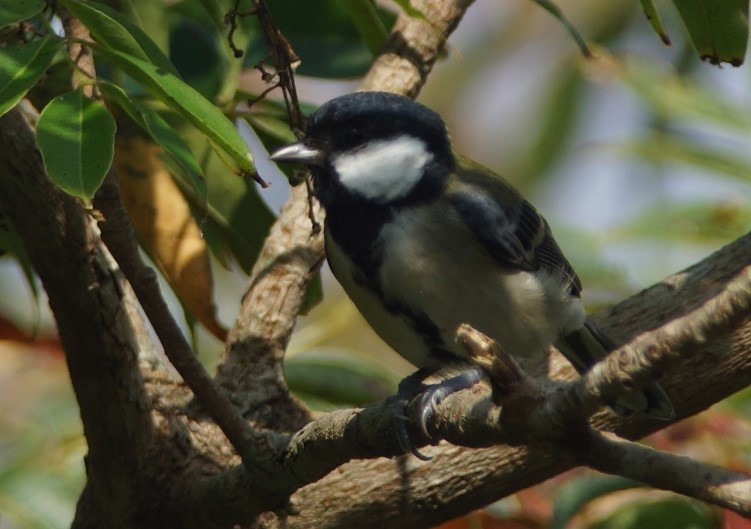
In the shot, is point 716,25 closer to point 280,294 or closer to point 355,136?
point 355,136

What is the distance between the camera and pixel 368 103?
8.19 ft

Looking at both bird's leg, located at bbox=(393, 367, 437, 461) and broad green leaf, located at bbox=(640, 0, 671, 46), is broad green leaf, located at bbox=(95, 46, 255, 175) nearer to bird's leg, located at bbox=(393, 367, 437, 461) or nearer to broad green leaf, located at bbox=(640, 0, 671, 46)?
bird's leg, located at bbox=(393, 367, 437, 461)

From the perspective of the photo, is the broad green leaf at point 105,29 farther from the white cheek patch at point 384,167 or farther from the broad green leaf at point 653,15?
the white cheek patch at point 384,167

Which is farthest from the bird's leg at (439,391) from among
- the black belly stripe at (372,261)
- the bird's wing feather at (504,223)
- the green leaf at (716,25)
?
the green leaf at (716,25)

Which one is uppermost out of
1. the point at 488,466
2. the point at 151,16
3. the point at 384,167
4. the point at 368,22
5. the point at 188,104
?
the point at 151,16

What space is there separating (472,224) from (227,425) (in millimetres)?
695

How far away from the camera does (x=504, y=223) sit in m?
2.48

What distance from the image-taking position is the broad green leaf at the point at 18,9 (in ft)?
5.04

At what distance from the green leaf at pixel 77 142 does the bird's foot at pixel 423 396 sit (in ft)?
2.32

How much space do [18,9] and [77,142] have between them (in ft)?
0.74

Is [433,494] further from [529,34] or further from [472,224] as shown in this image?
[529,34]

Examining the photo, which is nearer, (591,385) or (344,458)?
(591,385)

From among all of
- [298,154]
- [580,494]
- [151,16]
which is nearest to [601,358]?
[580,494]

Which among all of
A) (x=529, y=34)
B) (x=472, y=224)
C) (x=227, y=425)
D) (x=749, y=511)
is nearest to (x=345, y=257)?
(x=472, y=224)
